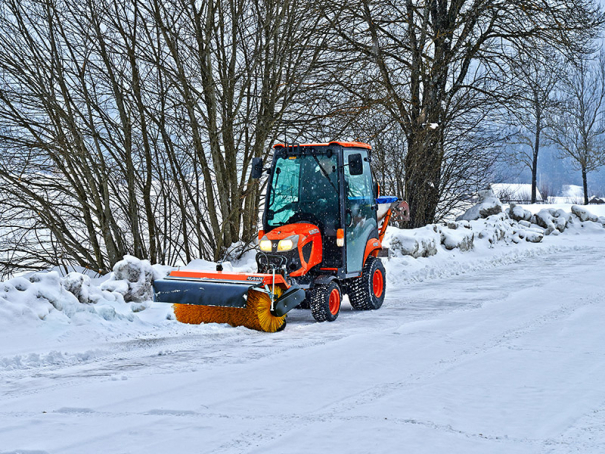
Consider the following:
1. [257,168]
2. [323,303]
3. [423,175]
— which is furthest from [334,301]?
[423,175]

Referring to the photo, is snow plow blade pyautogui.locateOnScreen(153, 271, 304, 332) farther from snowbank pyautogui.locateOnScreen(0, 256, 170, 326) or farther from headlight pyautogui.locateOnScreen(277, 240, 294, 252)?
snowbank pyautogui.locateOnScreen(0, 256, 170, 326)

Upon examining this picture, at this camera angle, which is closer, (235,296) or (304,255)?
(235,296)

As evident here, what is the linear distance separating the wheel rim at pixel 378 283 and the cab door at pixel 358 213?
45cm

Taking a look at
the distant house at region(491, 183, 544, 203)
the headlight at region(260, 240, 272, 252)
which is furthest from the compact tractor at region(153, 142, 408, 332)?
the distant house at region(491, 183, 544, 203)

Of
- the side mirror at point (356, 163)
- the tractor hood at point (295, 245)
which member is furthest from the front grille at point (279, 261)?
the side mirror at point (356, 163)

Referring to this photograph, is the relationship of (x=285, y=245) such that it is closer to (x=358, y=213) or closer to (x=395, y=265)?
(x=358, y=213)

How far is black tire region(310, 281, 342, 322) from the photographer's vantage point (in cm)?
788

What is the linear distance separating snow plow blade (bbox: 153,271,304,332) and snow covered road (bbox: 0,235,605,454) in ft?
0.73

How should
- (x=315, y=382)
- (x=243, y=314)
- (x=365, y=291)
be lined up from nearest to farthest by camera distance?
(x=315, y=382)
(x=243, y=314)
(x=365, y=291)

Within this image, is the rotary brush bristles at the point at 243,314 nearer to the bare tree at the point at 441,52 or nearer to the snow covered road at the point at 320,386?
the snow covered road at the point at 320,386

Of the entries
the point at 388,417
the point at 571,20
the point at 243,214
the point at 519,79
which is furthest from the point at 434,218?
the point at 388,417

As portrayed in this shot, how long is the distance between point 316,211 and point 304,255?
69cm

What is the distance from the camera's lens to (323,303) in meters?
7.88

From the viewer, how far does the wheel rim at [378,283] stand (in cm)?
920
